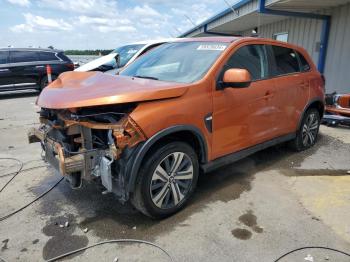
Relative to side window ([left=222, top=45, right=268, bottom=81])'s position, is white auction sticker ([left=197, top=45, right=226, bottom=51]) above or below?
above

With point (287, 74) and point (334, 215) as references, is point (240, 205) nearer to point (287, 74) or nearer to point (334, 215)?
point (334, 215)

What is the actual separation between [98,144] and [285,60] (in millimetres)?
3128

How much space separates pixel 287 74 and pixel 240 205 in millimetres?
2172

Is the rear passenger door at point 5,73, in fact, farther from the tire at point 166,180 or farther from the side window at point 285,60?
the tire at point 166,180

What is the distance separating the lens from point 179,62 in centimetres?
385

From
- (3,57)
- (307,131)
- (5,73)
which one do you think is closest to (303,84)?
(307,131)

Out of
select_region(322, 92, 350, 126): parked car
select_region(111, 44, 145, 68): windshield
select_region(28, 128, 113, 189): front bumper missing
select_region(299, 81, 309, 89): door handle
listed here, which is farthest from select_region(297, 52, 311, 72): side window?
select_region(111, 44, 145, 68): windshield

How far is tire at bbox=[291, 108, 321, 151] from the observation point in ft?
17.2

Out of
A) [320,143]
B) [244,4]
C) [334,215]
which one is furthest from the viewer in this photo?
[244,4]

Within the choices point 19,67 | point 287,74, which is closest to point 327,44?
point 287,74

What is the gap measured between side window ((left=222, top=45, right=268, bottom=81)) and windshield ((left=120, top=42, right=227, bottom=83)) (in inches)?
7.7

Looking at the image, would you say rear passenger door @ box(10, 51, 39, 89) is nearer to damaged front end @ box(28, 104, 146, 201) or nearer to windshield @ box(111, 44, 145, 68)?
windshield @ box(111, 44, 145, 68)

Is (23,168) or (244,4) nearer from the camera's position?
(23,168)

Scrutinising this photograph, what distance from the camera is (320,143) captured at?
19.7ft
